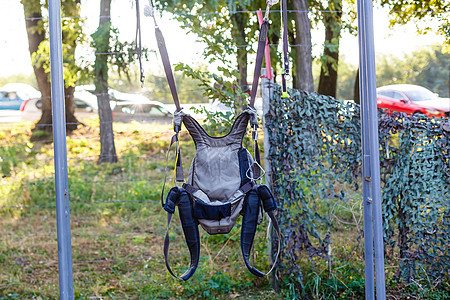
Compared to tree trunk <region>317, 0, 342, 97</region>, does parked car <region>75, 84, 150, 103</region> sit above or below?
below

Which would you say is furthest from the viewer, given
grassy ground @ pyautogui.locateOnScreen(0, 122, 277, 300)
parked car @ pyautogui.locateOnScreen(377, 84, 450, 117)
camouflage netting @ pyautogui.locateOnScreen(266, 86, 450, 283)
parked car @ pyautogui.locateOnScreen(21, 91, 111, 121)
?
parked car @ pyautogui.locateOnScreen(21, 91, 111, 121)

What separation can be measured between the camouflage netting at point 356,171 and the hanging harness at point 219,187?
0.59 metres

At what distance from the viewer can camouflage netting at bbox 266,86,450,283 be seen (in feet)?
8.76

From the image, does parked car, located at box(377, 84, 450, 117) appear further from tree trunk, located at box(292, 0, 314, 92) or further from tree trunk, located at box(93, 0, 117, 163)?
tree trunk, located at box(93, 0, 117, 163)

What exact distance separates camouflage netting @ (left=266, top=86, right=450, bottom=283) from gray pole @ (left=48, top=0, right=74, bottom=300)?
132 cm

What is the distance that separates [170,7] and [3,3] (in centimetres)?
307

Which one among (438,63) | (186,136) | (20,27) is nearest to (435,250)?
(186,136)

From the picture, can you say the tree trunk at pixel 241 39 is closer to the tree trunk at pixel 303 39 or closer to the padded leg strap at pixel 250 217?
the tree trunk at pixel 303 39

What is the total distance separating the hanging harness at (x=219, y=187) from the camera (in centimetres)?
209

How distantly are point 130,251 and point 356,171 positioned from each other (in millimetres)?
2129

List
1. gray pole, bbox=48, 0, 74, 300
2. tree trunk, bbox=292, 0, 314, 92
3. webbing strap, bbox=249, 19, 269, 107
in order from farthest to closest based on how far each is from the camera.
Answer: tree trunk, bbox=292, 0, 314, 92 → webbing strap, bbox=249, 19, 269, 107 → gray pole, bbox=48, 0, 74, 300

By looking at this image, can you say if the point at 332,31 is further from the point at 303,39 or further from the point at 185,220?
the point at 185,220

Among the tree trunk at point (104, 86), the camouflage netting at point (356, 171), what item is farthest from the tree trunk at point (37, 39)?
the camouflage netting at point (356, 171)

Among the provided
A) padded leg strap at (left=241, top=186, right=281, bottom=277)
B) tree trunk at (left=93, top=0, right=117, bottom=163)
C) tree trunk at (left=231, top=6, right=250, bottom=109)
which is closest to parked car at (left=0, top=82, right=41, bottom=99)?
tree trunk at (left=93, top=0, right=117, bottom=163)
